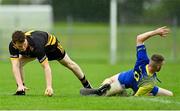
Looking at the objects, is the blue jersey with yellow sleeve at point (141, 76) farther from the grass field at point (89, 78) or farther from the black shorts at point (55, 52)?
the black shorts at point (55, 52)

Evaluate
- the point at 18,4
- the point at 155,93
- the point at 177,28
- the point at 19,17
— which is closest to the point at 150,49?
the point at 177,28

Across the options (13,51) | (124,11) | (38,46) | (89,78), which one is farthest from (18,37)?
(124,11)

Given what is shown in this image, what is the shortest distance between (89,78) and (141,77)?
827cm

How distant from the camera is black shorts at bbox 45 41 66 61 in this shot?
13911mm

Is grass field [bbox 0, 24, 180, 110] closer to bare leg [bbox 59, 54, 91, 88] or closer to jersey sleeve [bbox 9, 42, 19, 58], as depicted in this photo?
→ bare leg [bbox 59, 54, 91, 88]

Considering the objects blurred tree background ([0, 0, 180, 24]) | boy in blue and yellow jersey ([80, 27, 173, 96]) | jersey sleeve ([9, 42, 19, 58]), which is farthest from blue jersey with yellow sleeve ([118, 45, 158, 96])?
blurred tree background ([0, 0, 180, 24])

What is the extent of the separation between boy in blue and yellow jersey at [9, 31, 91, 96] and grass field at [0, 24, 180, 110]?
13.5 inches

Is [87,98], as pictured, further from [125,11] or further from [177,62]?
[125,11]

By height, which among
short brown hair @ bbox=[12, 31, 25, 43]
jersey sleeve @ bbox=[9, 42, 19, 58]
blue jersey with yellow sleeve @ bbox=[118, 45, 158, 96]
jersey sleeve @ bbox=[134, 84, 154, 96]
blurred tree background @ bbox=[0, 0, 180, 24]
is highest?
short brown hair @ bbox=[12, 31, 25, 43]

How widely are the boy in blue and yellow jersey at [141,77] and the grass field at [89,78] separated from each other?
0.49 m

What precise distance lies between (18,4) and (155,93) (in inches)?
1506

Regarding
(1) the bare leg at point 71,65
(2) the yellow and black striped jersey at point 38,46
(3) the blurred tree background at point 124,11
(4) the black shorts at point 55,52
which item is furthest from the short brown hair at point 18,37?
(3) the blurred tree background at point 124,11

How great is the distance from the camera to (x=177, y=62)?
1419 inches

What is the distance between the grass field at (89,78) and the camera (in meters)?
11.6
